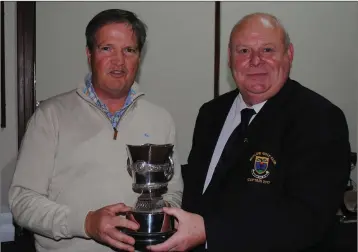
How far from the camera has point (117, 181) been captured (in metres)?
1.64

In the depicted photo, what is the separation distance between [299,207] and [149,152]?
0.53 metres

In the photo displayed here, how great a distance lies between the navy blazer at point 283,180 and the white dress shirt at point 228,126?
0.29ft

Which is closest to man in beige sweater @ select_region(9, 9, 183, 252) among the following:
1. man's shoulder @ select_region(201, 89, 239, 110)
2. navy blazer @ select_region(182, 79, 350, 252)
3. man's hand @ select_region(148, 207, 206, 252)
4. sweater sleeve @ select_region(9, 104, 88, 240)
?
sweater sleeve @ select_region(9, 104, 88, 240)

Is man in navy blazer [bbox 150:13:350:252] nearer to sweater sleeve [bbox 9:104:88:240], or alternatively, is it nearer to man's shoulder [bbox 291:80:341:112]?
man's shoulder [bbox 291:80:341:112]

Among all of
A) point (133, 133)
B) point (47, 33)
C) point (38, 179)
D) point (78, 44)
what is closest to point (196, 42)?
point (78, 44)

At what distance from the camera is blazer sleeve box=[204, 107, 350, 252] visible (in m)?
1.46

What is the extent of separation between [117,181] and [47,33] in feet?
6.94

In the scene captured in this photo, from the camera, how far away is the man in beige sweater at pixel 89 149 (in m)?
1.50

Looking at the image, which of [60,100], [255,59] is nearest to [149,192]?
[60,100]

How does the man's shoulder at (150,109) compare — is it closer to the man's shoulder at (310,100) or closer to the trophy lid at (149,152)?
the trophy lid at (149,152)

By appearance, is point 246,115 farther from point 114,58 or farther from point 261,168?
point 114,58

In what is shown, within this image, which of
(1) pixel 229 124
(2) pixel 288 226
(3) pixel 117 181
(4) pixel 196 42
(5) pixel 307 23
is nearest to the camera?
(2) pixel 288 226

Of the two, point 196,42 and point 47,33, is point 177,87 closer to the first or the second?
point 196,42

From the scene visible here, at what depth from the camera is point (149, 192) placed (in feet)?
5.08
